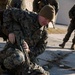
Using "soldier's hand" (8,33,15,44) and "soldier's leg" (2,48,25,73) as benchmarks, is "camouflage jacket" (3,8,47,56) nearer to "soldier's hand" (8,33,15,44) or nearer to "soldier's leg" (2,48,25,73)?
"soldier's hand" (8,33,15,44)

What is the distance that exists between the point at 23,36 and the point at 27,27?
0.16m

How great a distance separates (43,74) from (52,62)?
180 cm

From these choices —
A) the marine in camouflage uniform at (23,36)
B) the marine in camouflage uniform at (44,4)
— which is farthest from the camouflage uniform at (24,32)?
the marine in camouflage uniform at (44,4)

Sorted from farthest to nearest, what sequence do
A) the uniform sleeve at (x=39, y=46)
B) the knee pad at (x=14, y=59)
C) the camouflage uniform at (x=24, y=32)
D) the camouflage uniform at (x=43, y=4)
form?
the camouflage uniform at (x=43, y=4)
the uniform sleeve at (x=39, y=46)
the camouflage uniform at (x=24, y=32)
the knee pad at (x=14, y=59)

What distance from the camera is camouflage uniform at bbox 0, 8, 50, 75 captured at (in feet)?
14.9

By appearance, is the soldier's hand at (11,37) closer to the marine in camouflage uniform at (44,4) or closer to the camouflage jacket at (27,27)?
the camouflage jacket at (27,27)

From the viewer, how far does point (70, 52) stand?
829 cm

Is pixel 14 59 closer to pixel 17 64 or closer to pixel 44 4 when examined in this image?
pixel 17 64

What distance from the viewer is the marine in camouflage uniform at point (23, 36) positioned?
4.46 metres

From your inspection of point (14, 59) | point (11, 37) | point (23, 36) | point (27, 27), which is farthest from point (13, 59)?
point (27, 27)

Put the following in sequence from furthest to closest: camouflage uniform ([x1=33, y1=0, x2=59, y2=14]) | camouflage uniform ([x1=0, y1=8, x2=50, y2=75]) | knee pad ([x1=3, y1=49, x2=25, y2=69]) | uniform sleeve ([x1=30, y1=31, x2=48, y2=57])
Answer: camouflage uniform ([x1=33, y1=0, x2=59, y2=14]) → uniform sleeve ([x1=30, y1=31, x2=48, y2=57]) → camouflage uniform ([x1=0, y1=8, x2=50, y2=75]) → knee pad ([x1=3, y1=49, x2=25, y2=69])

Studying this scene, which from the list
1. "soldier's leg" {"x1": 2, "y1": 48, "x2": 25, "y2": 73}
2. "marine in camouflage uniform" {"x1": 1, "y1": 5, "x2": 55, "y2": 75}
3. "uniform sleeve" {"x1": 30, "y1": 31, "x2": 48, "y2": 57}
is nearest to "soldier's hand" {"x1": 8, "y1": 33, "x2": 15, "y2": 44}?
"marine in camouflage uniform" {"x1": 1, "y1": 5, "x2": 55, "y2": 75}

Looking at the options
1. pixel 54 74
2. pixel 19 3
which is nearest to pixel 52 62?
pixel 54 74

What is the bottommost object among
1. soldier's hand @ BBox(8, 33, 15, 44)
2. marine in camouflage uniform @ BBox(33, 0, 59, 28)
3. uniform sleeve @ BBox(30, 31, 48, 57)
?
uniform sleeve @ BBox(30, 31, 48, 57)
